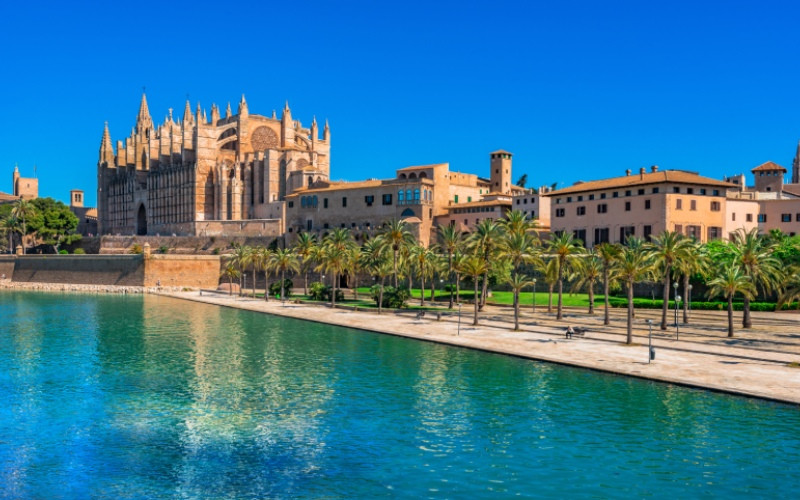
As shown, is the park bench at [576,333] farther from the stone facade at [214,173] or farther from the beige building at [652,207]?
the stone facade at [214,173]

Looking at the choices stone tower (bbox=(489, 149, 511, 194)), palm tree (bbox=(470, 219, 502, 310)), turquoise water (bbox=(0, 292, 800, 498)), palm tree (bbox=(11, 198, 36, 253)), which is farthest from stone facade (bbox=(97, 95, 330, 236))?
turquoise water (bbox=(0, 292, 800, 498))

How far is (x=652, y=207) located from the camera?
64.3m

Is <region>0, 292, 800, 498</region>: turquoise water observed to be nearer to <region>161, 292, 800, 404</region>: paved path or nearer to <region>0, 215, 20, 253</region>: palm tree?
<region>161, 292, 800, 404</region>: paved path

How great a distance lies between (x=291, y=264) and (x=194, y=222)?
144 feet

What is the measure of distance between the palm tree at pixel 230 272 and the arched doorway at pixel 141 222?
181ft

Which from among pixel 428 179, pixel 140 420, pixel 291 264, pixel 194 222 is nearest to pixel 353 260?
pixel 291 264

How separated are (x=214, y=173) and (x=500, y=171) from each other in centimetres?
5167

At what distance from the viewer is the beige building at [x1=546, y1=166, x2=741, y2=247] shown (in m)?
63.6

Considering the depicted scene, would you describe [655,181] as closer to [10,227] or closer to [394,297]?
[394,297]

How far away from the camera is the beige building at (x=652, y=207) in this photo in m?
63.6

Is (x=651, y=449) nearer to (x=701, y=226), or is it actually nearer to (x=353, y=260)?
(x=353, y=260)

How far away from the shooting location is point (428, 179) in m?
86.4

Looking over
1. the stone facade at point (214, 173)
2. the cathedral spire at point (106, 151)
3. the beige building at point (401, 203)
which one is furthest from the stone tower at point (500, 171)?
the cathedral spire at point (106, 151)

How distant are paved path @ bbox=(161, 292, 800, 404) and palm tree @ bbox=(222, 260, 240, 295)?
29554 mm
